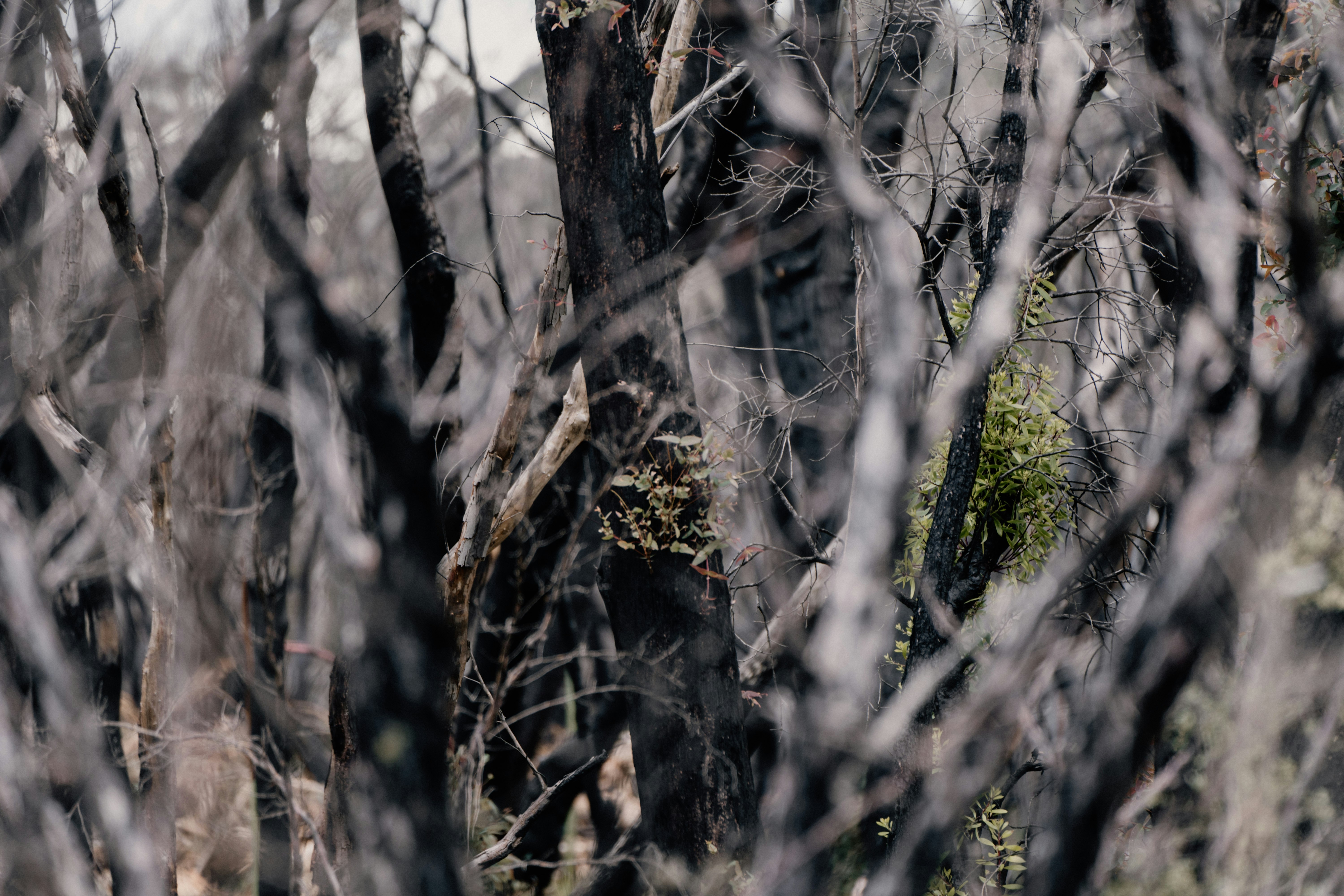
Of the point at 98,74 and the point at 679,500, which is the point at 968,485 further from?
the point at 98,74

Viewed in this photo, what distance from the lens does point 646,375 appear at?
3959 millimetres

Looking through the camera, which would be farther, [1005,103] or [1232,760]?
[1005,103]

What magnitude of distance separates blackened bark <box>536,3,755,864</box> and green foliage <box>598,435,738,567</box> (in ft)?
0.39

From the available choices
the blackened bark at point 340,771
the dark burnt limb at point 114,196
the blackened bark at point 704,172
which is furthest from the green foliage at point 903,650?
the dark burnt limb at point 114,196

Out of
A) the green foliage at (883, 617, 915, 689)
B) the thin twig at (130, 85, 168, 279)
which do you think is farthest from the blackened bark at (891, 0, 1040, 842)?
the thin twig at (130, 85, 168, 279)

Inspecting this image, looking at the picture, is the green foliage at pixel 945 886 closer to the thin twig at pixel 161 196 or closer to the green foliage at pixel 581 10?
the green foliage at pixel 581 10

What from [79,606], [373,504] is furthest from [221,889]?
[373,504]

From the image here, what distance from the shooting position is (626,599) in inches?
161

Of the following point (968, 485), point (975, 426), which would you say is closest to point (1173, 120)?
point (975, 426)

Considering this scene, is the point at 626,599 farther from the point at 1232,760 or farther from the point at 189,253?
the point at 189,253

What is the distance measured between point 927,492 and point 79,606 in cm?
752

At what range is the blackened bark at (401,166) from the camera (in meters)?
5.84

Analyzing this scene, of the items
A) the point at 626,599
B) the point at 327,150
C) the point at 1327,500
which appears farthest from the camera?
the point at 327,150

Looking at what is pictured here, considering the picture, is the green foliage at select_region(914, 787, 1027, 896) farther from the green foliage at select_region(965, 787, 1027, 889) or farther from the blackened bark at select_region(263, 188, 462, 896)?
the blackened bark at select_region(263, 188, 462, 896)
